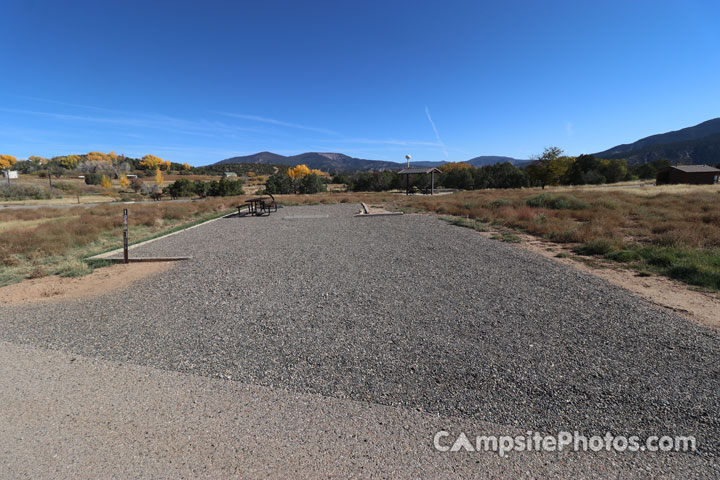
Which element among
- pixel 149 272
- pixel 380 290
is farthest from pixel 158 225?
pixel 380 290

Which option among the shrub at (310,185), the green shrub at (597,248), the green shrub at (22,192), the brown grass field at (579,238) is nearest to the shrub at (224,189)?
the shrub at (310,185)

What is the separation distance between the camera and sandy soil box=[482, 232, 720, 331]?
3979 mm

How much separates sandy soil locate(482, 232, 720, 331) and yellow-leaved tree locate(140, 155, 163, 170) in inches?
6247

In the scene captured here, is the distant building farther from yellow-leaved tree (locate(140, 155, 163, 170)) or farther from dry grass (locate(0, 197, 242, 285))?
yellow-leaved tree (locate(140, 155, 163, 170))

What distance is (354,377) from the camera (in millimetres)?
2762

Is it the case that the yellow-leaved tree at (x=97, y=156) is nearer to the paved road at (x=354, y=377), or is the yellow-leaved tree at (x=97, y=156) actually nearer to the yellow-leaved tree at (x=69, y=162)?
the yellow-leaved tree at (x=69, y=162)

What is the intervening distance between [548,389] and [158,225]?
18541 mm

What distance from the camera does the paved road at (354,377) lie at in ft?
6.42

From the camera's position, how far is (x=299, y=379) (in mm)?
2754

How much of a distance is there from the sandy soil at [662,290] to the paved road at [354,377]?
0.33 meters

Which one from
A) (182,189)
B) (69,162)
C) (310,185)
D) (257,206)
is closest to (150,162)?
(69,162)

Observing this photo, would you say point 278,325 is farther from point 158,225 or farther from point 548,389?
point 158,225

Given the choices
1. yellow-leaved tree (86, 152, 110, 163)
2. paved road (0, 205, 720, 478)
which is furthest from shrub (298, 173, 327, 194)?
yellow-leaved tree (86, 152, 110, 163)

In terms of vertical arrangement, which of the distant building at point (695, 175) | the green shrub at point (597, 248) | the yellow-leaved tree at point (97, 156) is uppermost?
the yellow-leaved tree at point (97, 156)
